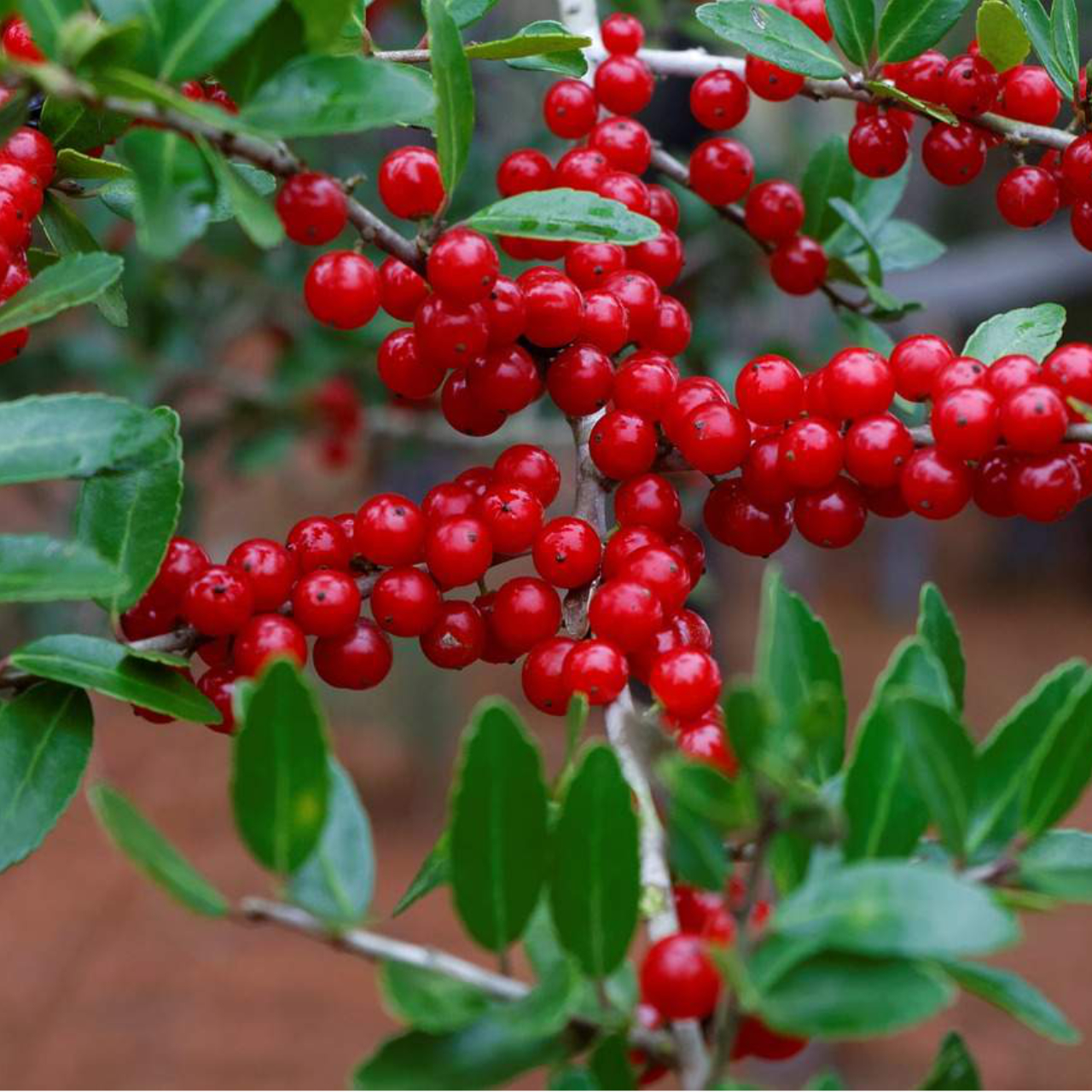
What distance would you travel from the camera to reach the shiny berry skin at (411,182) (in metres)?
0.63

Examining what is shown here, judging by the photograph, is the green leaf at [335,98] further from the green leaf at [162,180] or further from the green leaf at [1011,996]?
the green leaf at [1011,996]

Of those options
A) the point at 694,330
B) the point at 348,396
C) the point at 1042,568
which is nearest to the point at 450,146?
the point at 694,330

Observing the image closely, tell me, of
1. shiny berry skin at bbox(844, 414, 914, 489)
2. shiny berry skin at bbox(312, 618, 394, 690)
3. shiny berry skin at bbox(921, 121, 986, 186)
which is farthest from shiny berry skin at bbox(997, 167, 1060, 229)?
shiny berry skin at bbox(312, 618, 394, 690)

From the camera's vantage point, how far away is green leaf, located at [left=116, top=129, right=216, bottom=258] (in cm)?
50

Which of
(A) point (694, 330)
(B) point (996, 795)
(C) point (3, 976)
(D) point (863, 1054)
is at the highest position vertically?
(A) point (694, 330)

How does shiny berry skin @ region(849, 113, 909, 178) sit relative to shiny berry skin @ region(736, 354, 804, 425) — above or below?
above

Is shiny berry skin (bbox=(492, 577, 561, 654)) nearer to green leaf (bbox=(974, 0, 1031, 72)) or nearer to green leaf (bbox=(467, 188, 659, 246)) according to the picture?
green leaf (bbox=(467, 188, 659, 246))

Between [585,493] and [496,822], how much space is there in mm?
274

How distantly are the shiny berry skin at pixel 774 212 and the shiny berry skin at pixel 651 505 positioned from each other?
319 mm

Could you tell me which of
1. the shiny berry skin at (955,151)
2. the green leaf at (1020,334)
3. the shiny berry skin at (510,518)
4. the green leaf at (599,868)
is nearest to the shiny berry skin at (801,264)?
the shiny berry skin at (955,151)

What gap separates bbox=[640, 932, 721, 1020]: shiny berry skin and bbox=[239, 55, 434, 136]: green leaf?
0.32 metres

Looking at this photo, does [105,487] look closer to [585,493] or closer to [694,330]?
[585,493]

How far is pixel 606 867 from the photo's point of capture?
45cm

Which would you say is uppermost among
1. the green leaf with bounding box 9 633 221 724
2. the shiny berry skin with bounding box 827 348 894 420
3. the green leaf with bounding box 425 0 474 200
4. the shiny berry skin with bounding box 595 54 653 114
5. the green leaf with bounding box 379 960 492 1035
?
the shiny berry skin with bounding box 595 54 653 114
